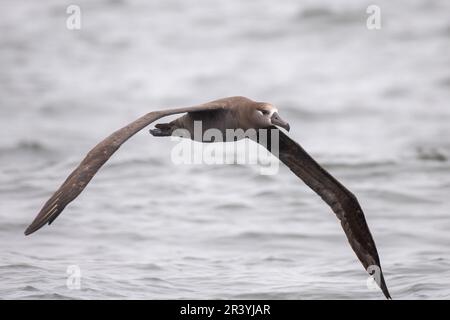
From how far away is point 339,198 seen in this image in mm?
13148

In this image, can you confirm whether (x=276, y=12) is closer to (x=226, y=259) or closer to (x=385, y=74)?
(x=385, y=74)

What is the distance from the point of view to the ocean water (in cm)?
1457

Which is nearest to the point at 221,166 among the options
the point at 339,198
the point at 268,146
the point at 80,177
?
the point at 268,146

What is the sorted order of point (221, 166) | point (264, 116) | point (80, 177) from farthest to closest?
1. point (221, 166)
2. point (264, 116)
3. point (80, 177)

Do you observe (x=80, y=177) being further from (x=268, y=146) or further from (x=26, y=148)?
(x=26, y=148)

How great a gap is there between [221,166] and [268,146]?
26.4 ft

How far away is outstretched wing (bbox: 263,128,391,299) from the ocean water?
2.13 feet

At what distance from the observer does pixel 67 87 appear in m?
26.6

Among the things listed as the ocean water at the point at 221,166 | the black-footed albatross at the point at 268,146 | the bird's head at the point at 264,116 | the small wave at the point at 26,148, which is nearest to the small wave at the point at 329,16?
the ocean water at the point at 221,166

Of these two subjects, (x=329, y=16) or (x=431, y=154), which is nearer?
(x=431, y=154)

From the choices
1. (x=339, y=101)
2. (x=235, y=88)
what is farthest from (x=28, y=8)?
(x=339, y=101)

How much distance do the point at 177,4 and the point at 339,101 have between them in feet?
28.6

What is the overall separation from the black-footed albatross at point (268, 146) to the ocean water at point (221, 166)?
0.84m

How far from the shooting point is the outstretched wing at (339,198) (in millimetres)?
13055
